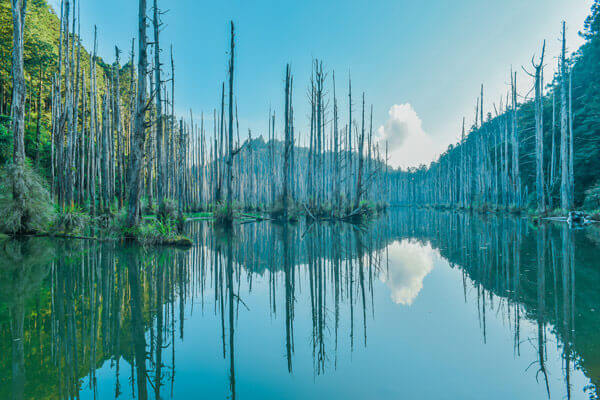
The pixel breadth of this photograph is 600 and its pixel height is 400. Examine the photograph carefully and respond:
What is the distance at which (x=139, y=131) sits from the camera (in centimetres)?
782

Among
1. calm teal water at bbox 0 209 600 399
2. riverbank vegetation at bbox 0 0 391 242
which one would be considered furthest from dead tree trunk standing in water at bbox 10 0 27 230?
calm teal water at bbox 0 209 600 399

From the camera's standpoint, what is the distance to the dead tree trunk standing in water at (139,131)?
772 cm

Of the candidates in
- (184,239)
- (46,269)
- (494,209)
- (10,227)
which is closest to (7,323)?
(46,269)

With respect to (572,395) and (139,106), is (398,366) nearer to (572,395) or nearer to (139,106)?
(572,395)

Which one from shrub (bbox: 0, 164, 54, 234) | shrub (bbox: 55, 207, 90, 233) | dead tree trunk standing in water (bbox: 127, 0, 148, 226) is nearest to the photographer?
dead tree trunk standing in water (bbox: 127, 0, 148, 226)

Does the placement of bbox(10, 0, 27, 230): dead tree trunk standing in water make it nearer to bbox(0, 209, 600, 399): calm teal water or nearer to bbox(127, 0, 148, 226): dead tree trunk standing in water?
bbox(127, 0, 148, 226): dead tree trunk standing in water

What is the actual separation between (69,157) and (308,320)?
1296 centimetres

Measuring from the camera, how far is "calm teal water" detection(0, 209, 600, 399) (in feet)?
5.97

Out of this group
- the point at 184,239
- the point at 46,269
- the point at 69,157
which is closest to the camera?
the point at 46,269

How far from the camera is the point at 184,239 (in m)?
7.57

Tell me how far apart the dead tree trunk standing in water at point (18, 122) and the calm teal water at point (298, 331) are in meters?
3.84

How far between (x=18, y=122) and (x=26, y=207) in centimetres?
261

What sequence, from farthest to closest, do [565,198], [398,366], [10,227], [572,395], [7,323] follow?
[565,198], [10,227], [7,323], [398,366], [572,395]

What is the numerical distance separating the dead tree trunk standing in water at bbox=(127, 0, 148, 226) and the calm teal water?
2.63 m
